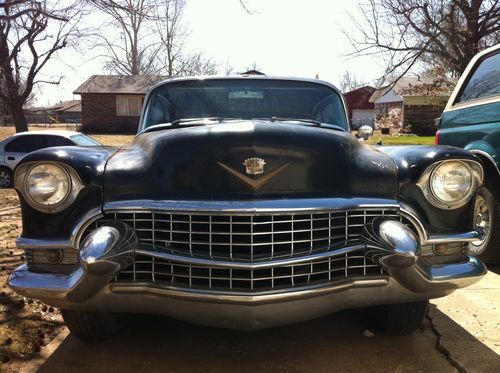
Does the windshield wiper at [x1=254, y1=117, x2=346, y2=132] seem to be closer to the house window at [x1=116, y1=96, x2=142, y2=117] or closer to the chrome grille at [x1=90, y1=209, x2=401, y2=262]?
the chrome grille at [x1=90, y1=209, x2=401, y2=262]

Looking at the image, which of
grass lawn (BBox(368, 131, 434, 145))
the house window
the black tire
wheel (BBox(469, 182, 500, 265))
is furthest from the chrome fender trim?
the house window

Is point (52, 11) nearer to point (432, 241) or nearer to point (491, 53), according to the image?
point (491, 53)

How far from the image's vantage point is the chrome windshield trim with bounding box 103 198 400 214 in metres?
2.38

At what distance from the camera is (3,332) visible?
316 centimetres

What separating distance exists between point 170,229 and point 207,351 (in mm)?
938

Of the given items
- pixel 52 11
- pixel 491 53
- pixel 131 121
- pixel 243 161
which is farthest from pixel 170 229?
pixel 131 121

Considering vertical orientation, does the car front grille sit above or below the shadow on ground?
above

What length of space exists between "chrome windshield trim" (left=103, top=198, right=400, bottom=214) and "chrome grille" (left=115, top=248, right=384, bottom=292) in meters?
0.25

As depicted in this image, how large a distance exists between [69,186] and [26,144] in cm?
948

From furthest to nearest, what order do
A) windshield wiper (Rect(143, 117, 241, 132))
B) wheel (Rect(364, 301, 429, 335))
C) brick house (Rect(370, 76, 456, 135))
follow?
brick house (Rect(370, 76, 456, 135)) → windshield wiper (Rect(143, 117, 241, 132)) → wheel (Rect(364, 301, 429, 335))

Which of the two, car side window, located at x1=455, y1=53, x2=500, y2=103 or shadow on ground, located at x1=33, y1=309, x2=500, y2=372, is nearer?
shadow on ground, located at x1=33, y1=309, x2=500, y2=372

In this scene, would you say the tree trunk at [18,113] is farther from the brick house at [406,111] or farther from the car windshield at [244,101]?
the brick house at [406,111]

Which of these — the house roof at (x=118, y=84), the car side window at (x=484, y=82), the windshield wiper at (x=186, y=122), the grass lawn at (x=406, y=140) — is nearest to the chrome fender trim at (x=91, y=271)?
the windshield wiper at (x=186, y=122)

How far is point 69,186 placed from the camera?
256cm
